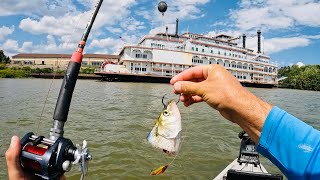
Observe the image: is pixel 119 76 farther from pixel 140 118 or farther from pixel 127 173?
pixel 127 173

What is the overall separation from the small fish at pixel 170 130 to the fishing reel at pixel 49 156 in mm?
581

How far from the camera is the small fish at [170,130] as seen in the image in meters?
2.04

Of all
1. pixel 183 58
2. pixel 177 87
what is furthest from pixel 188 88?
pixel 183 58

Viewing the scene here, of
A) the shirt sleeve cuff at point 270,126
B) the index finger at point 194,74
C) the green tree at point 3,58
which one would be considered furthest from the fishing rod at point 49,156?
the green tree at point 3,58

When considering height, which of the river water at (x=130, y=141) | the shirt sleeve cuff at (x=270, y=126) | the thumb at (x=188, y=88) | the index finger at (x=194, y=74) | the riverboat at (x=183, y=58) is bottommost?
the river water at (x=130, y=141)

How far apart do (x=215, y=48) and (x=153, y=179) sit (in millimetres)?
58360

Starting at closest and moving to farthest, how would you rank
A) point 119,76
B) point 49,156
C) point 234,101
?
point 234,101 < point 49,156 < point 119,76

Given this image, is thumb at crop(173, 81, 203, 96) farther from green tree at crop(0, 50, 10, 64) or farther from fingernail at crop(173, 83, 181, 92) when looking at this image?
green tree at crop(0, 50, 10, 64)

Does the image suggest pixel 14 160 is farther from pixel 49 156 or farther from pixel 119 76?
pixel 119 76

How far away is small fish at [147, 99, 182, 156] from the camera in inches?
80.4

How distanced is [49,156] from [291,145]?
1.20 m

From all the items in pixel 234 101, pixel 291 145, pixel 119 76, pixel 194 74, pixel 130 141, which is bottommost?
pixel 130 141

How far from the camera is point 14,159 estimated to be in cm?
156

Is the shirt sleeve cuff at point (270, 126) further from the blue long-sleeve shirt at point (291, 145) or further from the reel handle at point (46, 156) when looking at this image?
the reel handle at point (46, 156)
